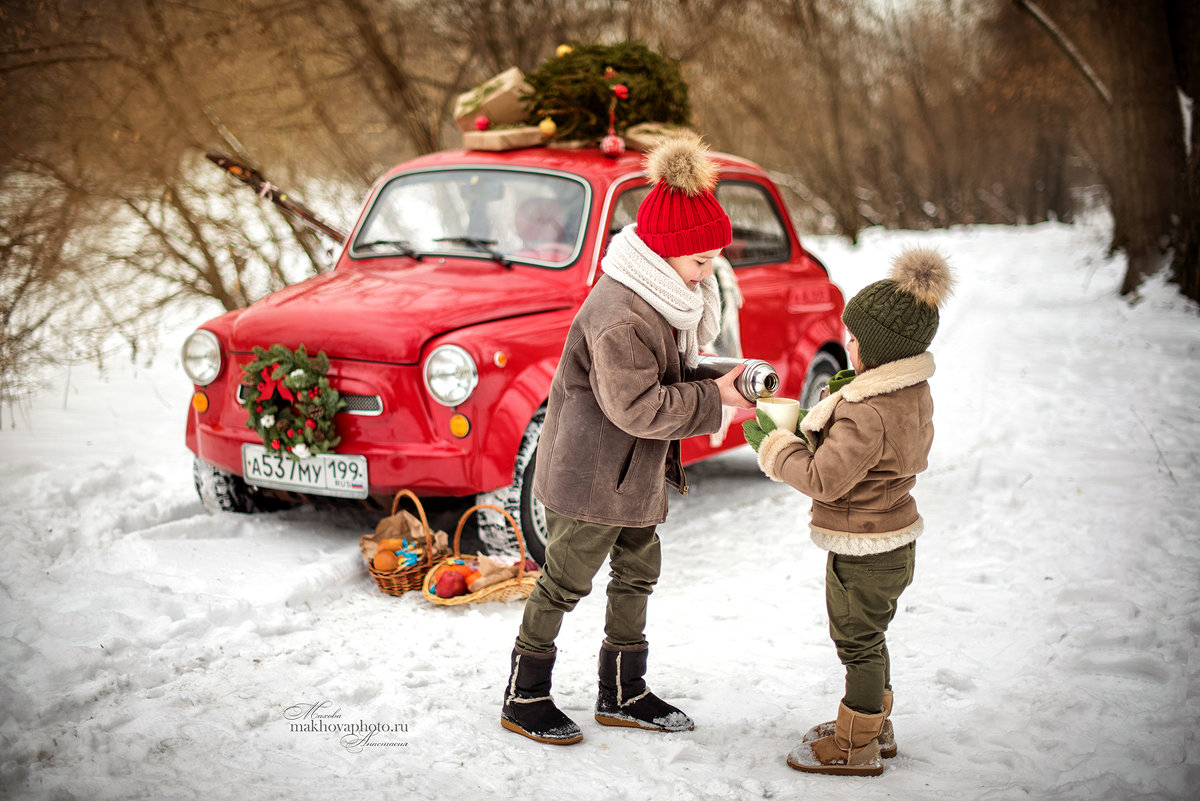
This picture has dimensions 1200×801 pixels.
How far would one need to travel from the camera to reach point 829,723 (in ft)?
9.23

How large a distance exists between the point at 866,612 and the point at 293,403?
2.46 m

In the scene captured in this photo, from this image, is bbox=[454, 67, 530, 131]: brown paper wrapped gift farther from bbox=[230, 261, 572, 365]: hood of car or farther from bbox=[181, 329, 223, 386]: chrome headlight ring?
bbox=[181, 329, 223, 386]: chrome headlight ring

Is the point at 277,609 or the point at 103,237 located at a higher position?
the point at 103,237

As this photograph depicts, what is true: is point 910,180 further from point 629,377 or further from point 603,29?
point 629,377

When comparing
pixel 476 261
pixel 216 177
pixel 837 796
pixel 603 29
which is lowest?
pixel 837 796

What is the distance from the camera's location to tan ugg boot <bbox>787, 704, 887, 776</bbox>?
2.60 metres

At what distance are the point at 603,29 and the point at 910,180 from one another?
1587 cm

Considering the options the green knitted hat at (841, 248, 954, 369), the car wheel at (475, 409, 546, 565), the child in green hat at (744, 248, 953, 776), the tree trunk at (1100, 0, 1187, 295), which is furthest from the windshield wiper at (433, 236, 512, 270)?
the tree trunk at (1100, 0, 1187, 295)

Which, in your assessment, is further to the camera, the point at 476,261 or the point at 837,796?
the point at 476,261

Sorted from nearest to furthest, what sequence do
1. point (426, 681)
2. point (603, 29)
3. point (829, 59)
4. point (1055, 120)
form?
point (426, 681), point (603, 29), point (829, 59), point (1055, 120)

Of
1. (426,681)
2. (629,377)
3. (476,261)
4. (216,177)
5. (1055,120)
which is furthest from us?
(1055,120)

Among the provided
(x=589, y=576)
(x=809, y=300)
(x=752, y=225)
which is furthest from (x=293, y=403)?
(x=809, y=300)

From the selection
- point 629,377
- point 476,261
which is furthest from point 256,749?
point 476,261

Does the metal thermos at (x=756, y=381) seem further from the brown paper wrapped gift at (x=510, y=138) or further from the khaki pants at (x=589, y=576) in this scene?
the brown paper wrapped gift at (x=510, y=138)
